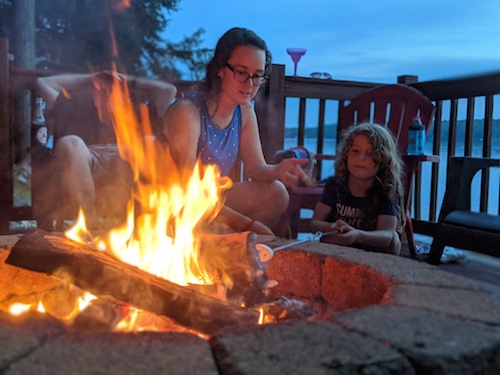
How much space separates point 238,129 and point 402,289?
64.3 inches

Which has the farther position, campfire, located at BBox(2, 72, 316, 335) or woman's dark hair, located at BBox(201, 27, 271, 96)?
woman's dark hair, located at BBox(201, 27, 271, 96)

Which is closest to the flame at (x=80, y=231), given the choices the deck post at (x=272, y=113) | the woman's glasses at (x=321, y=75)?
the deck post at (x=272, y=113)

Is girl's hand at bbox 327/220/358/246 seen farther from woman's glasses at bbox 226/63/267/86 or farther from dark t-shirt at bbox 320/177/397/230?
woman's glasses at bbox 226/63/267/86

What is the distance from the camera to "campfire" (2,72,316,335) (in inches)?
58.2

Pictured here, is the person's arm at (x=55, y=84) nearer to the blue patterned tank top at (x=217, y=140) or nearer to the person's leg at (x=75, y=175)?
the person's leg at (x=75, y=175)

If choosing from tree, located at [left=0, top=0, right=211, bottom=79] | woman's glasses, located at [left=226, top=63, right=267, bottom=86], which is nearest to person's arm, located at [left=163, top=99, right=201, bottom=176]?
woman's glasses, located at [left=226, top=63, right=267, bottom=86]

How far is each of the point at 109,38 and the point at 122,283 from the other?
8114 mm

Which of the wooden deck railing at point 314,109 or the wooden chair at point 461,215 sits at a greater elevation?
the wooden deck railing at point 314,109

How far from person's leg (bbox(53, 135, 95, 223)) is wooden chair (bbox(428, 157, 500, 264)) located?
2155mm

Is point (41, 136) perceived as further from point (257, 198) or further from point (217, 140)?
point (257, 198)

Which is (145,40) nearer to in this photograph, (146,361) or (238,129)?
(238,129)

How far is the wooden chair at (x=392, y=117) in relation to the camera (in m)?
3.59

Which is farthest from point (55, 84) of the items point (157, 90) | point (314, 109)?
point (314, 109)

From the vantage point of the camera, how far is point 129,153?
3402mm
